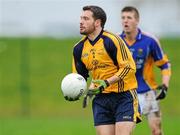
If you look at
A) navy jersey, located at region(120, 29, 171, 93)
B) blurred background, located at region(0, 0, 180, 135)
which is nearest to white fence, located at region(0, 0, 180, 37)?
blurred background, located at region(0, 0, 180, 135)

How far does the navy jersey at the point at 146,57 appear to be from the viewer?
12930mm

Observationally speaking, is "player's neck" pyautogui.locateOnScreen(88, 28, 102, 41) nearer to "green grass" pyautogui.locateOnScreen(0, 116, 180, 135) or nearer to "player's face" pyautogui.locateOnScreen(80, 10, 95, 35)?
"player's face" pyautogui.locateOnScreen(80, 10, 95, 35)

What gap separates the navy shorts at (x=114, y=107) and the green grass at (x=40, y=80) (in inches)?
491

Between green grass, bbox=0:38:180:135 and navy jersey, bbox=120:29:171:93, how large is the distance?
411 inches

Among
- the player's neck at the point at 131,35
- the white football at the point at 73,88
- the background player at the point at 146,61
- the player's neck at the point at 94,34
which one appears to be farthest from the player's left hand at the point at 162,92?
the white football at the point at 73,88

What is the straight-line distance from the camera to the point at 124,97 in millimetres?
10766

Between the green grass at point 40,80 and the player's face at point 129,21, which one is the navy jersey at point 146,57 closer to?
the player's face at point 129,21

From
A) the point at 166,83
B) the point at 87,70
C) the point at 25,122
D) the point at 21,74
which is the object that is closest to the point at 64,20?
the point at 21,74

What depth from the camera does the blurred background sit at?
2491 centimetres

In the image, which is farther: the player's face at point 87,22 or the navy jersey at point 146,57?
the navy jersey at point 146,57

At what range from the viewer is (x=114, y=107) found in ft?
35.5

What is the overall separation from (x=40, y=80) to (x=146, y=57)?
13.4 metres

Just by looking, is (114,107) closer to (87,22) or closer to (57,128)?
(87,22)

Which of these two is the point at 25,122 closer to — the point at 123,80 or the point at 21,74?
the point at 21,74
